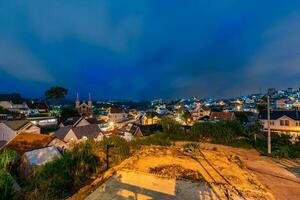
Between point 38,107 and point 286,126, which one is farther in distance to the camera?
point 38,107

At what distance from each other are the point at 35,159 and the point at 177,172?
27.3 ft

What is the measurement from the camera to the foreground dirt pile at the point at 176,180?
17.9 feet

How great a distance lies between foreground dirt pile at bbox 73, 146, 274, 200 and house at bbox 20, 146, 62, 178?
5.33m

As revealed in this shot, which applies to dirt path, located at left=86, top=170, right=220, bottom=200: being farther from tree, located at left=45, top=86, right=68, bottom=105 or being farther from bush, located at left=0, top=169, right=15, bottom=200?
tree, located at left=45, top=86, right=68, bottom=105

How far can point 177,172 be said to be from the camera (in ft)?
23.1

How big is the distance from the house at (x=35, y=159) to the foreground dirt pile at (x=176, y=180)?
5.33 meters

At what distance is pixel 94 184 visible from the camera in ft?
19.7

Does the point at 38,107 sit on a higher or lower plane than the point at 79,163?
higher

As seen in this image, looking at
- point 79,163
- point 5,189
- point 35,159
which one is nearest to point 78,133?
point 35,159

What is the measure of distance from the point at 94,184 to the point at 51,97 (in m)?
58.3

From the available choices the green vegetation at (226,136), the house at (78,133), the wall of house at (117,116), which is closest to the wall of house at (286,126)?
the green vegetation at (226,136)

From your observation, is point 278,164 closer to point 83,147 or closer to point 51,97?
point 83,147

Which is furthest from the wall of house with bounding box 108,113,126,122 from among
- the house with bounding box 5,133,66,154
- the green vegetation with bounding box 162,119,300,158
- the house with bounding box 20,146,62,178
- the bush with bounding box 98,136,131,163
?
the bush with bounding box 98,136,131,163

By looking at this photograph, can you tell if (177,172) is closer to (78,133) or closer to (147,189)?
(147,189)
